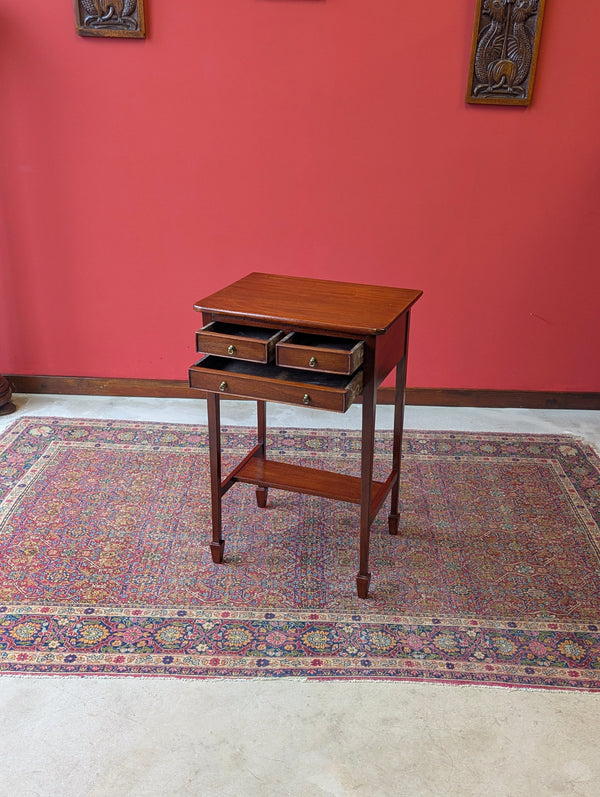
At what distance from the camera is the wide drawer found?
2.21 meters

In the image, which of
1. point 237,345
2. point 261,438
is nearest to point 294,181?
point 261,438

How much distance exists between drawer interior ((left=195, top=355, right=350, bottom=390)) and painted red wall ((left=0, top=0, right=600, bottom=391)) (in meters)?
1.54

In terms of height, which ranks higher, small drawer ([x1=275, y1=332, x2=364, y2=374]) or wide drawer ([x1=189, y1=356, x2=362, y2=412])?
small drawer ([x1=275, y1=332, x2=364, y2=374])

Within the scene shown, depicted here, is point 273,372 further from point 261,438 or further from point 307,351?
point 261,438

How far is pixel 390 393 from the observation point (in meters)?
4.07

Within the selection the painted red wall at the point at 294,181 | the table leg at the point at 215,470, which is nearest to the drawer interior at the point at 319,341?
the table leg at the point at 215,470

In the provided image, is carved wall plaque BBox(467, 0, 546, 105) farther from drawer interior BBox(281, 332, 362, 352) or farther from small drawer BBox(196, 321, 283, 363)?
small drawer BBox(196, 321, 283, 363)

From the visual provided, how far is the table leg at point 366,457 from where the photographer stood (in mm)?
2283

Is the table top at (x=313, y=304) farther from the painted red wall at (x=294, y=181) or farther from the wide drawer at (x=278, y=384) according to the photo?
the painted red wall at (x=294, y=181)

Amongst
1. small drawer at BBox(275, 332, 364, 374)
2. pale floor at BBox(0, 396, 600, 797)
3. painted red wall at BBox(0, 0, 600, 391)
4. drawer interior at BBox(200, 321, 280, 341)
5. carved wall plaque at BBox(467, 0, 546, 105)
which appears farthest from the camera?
painted red wall at BBox(0, 0, 600, 391)

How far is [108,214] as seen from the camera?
382 centimetres

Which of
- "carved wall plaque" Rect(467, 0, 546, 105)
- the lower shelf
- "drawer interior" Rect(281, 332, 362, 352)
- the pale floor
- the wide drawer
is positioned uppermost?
"carved wall plaque" Rect(467, 0, 546, 105)

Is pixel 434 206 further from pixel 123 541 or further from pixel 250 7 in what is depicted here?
pixel 123 541

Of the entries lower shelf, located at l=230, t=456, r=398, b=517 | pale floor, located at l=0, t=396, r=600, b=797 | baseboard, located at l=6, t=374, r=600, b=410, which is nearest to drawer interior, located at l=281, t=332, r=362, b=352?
lower shelf, located at l=230, t=456, r=398, b=517
